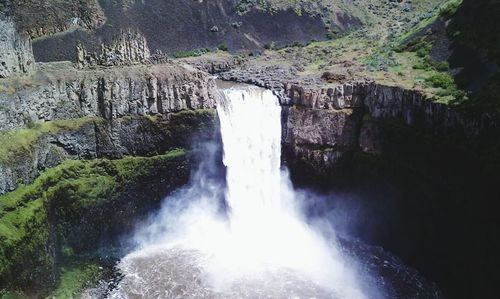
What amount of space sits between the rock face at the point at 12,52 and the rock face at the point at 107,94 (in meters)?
1.15

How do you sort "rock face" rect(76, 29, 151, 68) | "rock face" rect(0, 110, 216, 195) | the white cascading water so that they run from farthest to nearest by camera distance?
1. "rock face" rect(76, 29, 151, 68)
2. the white cascading water
3. "rock face" rect(0, 110, 216, 195)

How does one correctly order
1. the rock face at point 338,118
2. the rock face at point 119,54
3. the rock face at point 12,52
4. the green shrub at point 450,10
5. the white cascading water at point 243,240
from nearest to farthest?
the rock face at point 12,52, the white cascading water at point 243,240, the rock face at point 338,118, the rock face at point 119,54, the green shrub at point 450,10

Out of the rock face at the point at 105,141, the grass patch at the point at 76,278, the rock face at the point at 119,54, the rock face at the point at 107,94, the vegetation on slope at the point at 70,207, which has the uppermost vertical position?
the rock face at the point at 119,54

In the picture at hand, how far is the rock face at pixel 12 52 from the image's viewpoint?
35.3 meters

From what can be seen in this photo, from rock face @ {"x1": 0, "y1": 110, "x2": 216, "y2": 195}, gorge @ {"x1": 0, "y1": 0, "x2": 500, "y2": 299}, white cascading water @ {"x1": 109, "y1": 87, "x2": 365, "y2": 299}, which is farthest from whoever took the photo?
white cascading water @ {"x1": 109, "y1": 87, "x2": 365, "y2": 299}

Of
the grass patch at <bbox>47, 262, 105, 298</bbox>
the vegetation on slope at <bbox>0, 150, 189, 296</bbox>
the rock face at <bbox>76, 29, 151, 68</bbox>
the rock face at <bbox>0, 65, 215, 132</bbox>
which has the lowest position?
the grass patch at <bbox>47, 262, 105, 298</bbox>

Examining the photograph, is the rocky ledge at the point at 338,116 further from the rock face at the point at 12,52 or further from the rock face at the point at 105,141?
the rock face at the point at 12,52

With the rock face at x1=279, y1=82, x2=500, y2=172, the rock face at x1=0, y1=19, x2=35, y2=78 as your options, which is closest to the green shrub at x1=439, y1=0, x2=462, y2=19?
the rock face at x1=279, y1=82, x2=500, y2=172

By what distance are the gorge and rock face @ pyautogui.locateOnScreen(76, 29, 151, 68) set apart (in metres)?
0.12

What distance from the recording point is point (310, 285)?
36031 mm

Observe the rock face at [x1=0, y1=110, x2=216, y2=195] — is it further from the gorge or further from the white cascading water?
the white cascading water

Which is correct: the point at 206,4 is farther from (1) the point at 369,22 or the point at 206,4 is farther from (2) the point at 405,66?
(2) the point at 405,66

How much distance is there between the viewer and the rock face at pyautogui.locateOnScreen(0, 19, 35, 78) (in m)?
35.3

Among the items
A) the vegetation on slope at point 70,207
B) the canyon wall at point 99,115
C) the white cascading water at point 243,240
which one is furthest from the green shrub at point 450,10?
the vegetation on slope at point 70,207
